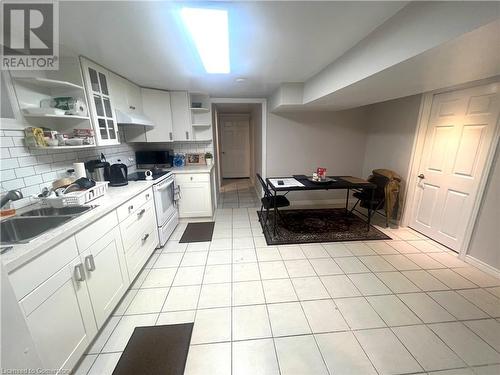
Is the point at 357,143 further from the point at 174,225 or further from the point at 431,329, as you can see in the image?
the point at 174,225

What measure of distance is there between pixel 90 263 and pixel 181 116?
273 centimetres

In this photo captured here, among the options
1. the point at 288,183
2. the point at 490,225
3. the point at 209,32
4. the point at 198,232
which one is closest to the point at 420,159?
the point at 490,225

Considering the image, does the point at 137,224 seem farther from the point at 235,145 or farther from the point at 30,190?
the point at 235,145

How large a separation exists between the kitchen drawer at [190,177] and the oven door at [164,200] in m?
0.12

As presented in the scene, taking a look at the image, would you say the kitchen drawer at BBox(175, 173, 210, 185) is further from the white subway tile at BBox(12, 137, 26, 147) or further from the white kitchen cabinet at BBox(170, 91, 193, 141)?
the white subway tile at BBox(12, 137, 26, 147)

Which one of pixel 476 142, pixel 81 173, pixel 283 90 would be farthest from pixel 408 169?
pixel 81 173

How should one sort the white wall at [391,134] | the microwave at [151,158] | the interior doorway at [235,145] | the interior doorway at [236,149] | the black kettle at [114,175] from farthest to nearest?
the interior doorway at [235,145] → the interior doorway at [236,149] → the microwave at [151,158] → the white wall at [391,134] → the black kettle at [114,175]

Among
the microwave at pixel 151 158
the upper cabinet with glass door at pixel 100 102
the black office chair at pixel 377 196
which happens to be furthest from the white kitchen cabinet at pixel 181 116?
the black office chair at pixel 377 196

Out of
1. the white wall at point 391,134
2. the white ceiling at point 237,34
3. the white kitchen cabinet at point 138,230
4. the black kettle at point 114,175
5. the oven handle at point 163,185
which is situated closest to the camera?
the white ceiling at point 237,34

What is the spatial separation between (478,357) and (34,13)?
3.64 meters

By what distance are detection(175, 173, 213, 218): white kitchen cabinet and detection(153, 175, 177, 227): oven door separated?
0.17 m

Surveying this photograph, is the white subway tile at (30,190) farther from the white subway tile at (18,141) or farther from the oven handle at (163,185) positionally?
the oven handle at (163,185)

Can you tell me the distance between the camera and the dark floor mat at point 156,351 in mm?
1299

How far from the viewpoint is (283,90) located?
2922 millimetres
